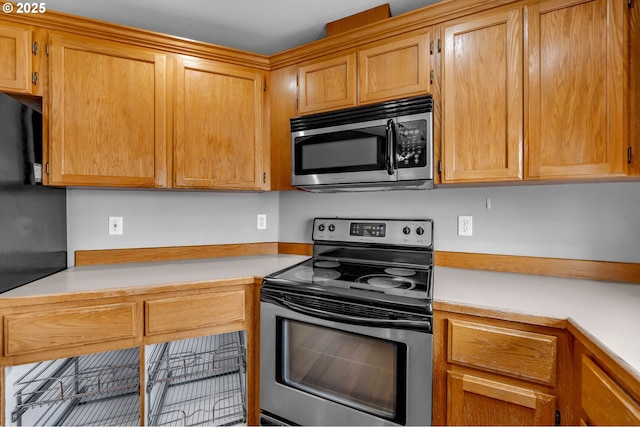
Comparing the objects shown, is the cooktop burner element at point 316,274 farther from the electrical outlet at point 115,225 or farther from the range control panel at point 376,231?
the electrical outlet at point 115,225

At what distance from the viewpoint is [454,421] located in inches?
46.8

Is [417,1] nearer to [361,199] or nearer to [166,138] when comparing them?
[361,199]

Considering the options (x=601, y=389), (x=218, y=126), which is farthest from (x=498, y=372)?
(x=218, y=126)

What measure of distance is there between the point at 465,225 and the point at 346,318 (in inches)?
36.8

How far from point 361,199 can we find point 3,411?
6.39 feet

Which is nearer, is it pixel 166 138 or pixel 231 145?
pixel 166 138

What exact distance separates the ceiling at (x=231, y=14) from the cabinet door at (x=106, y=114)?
266mm

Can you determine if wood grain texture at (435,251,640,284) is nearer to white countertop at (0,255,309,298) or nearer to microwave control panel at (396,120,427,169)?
microwave control panel at (396,120,427,169)

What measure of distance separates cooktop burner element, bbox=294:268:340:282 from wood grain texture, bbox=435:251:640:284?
65 cm

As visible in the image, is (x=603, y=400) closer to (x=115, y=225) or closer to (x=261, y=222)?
(x=261, y=222)

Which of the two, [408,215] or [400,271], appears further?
[408,215]

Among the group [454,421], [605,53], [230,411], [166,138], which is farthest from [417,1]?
[230,411]

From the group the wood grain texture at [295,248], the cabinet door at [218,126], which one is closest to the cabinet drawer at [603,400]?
the wood grain texture at [295,248]

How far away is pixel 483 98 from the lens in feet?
4.78
